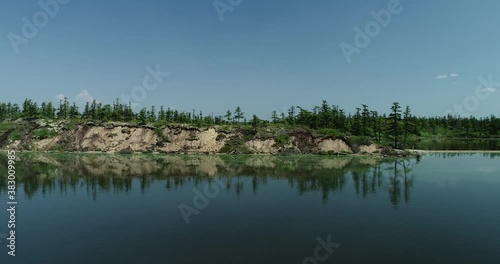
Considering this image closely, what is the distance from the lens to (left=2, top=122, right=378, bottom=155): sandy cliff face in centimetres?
11012

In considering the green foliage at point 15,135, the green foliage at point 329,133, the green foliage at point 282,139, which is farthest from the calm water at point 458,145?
the green foliage at point 15,135

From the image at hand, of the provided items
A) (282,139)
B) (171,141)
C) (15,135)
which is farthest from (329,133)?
(15,135)

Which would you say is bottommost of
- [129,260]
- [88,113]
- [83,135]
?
[129,260]

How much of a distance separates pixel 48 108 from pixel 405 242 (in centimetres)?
14894

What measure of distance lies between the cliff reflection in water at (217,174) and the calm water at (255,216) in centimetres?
36

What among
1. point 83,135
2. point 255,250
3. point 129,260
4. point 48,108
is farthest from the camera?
point 48,108

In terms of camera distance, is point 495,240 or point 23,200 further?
point 23,200

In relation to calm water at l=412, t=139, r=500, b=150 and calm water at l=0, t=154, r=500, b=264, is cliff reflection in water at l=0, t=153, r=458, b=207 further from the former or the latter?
calm water at l=412, t=139, r=500, b=150

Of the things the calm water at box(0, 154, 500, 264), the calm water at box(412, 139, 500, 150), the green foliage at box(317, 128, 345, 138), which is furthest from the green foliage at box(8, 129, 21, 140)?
the calm water at box(412, 139, 500, 150)

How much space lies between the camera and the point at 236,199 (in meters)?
47.5

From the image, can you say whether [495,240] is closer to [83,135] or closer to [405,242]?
[405,242]

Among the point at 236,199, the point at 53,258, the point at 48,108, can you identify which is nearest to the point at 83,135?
the point at 48,108

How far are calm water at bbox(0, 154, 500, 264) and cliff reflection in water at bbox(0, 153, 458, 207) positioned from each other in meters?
0.36

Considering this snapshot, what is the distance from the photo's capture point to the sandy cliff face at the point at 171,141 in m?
110
